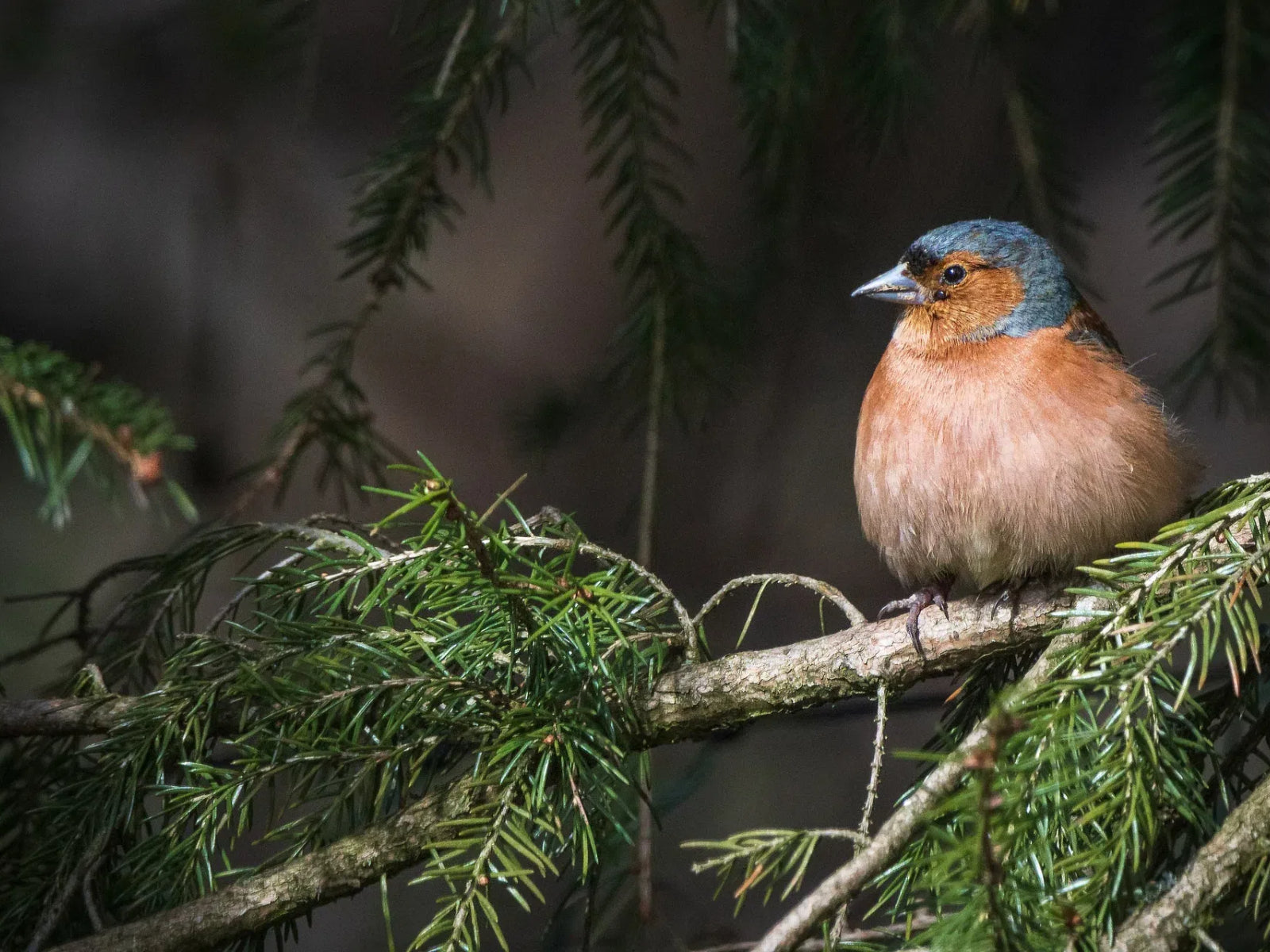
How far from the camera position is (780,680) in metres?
1.53

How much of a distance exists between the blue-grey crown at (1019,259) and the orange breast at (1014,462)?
0.16 feet

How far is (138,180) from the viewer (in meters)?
3.68

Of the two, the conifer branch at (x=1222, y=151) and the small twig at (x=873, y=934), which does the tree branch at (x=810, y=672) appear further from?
the conifer branch at (x=1222, y=151)

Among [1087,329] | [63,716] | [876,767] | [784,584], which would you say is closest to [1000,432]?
[1087,329]

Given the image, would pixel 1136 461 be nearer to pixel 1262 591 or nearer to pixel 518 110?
pixel 1262 591

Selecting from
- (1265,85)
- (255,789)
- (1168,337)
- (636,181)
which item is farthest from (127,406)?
(1168,337)

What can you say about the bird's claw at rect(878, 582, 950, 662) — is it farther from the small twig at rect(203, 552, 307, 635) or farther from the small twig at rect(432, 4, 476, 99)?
the small twig at rect(432, 4, 476, 99)

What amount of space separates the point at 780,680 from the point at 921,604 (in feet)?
1.11

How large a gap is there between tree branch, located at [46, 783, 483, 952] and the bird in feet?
2.29

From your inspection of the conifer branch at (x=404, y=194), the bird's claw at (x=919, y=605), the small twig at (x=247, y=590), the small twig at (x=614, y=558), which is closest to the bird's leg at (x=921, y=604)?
the bird's claw at (x=919, y=605)

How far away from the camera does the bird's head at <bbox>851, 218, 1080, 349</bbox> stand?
205 cm

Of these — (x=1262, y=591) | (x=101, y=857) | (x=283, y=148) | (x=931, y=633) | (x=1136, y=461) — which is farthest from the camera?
(x=283, y=148)

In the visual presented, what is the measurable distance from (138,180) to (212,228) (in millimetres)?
278

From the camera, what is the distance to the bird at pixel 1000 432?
1748 millimetres
